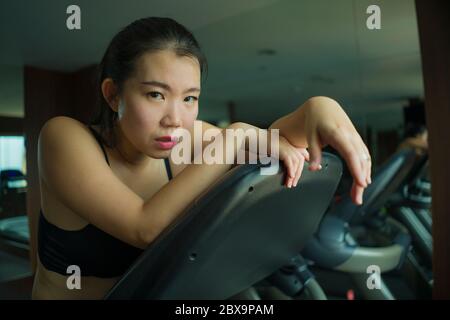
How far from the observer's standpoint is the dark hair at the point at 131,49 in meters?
0.48

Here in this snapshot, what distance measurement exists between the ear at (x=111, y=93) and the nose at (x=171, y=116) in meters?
0.09

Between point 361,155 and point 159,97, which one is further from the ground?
point 159,97

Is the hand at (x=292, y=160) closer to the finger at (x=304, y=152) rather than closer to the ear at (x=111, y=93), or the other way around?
the finger at (x=304, y=152)

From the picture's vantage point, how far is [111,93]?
0.50 m

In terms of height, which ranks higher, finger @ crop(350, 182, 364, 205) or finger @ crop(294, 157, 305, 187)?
finger @ crop(294, 157, 305, 187)

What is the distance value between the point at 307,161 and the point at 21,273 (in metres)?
0.55

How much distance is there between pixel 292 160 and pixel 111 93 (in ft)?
0.98

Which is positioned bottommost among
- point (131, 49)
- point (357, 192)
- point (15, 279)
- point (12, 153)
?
point (15, 279)

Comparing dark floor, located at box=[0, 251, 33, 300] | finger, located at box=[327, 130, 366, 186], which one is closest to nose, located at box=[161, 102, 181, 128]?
finger, located at box=[327, 130, 366, 186]

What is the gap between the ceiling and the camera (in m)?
0.57

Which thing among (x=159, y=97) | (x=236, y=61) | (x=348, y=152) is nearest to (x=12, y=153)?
(x=159, y=97)

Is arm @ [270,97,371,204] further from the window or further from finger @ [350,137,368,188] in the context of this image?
the window

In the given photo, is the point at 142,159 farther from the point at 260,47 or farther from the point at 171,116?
the point at 260,47

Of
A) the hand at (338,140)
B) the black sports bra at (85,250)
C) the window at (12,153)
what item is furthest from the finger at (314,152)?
the window at (12,153)
